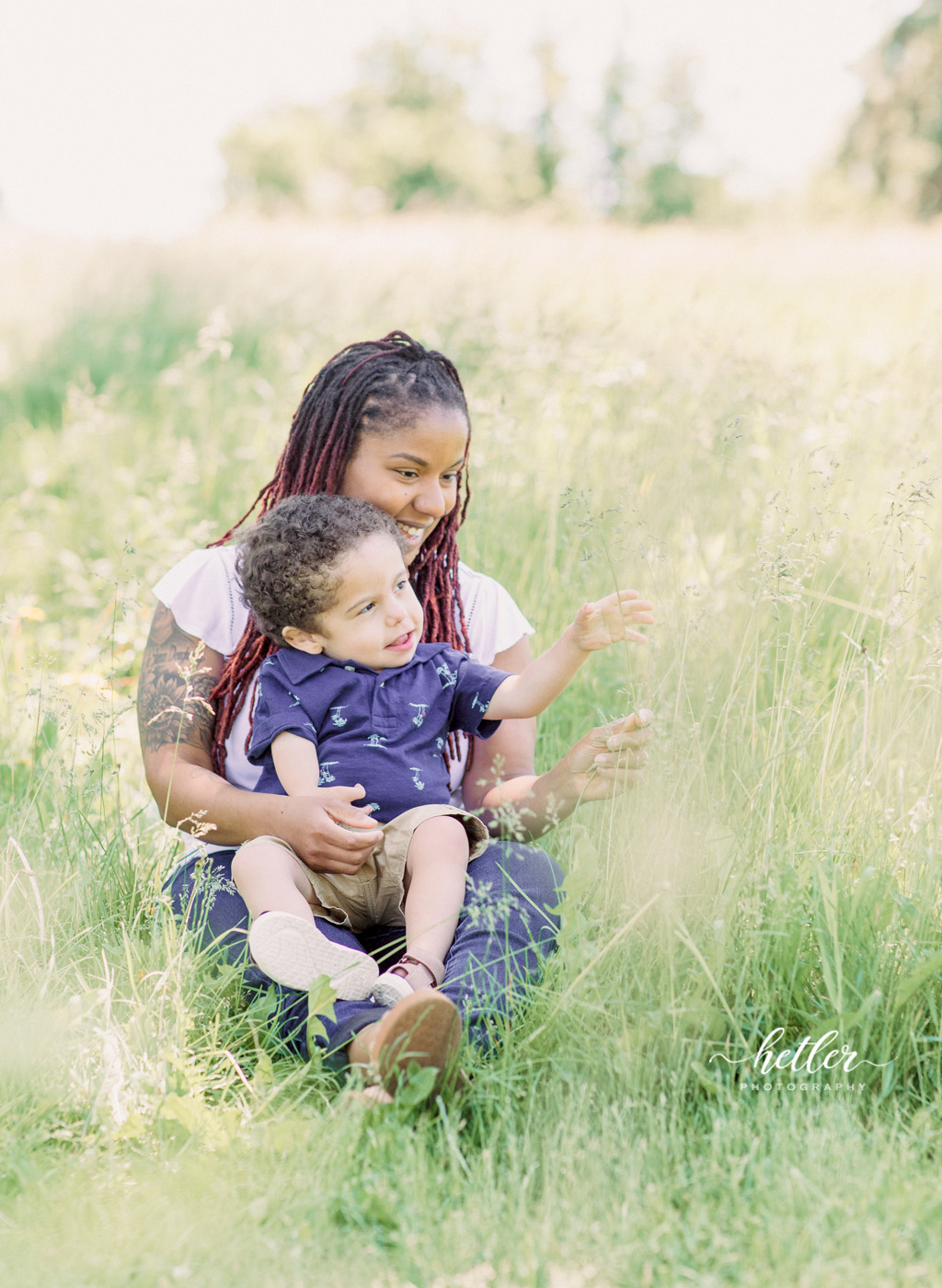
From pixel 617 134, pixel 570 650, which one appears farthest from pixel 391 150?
pixel 570 650

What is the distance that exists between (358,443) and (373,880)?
0.99m

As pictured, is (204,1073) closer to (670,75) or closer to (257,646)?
(257,646)

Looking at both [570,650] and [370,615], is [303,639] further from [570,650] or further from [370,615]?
[570,650]

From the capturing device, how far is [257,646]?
2461 millimetres

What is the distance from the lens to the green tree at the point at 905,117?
24.8 m

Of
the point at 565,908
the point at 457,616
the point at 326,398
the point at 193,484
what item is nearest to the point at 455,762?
the point at 457,616

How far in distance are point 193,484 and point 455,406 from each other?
2.42m

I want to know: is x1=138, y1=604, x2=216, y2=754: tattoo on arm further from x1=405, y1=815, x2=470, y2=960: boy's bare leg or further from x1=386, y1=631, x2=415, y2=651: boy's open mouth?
x1=405, y1=815, x2=470, y2=960: boy's bare leg

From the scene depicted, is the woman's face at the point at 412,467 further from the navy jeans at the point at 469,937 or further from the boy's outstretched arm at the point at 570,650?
the navy jeans at the point at 469,937

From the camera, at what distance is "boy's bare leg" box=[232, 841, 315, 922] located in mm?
1968

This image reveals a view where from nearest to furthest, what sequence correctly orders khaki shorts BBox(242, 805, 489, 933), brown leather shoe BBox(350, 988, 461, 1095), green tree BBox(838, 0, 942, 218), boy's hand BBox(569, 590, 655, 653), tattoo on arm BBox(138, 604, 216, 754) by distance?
brown leather shoe BBox(350, 988, 461, 1095), boy's hand BBox(569, 590, 655, 653), khaki shorts BBox(242, 805, 489, 933), tattoo on arm BBox(138, 604, 216, 754), green tree BBox(838, 0, 942, 218)

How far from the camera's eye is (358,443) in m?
2.57

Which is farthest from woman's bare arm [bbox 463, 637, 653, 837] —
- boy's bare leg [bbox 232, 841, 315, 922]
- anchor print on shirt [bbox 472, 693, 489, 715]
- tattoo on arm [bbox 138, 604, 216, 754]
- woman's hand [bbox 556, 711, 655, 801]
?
tattoo on arm [bbox 138, 604, 216, 754]

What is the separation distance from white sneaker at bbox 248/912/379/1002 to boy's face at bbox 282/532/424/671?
2.02ft
